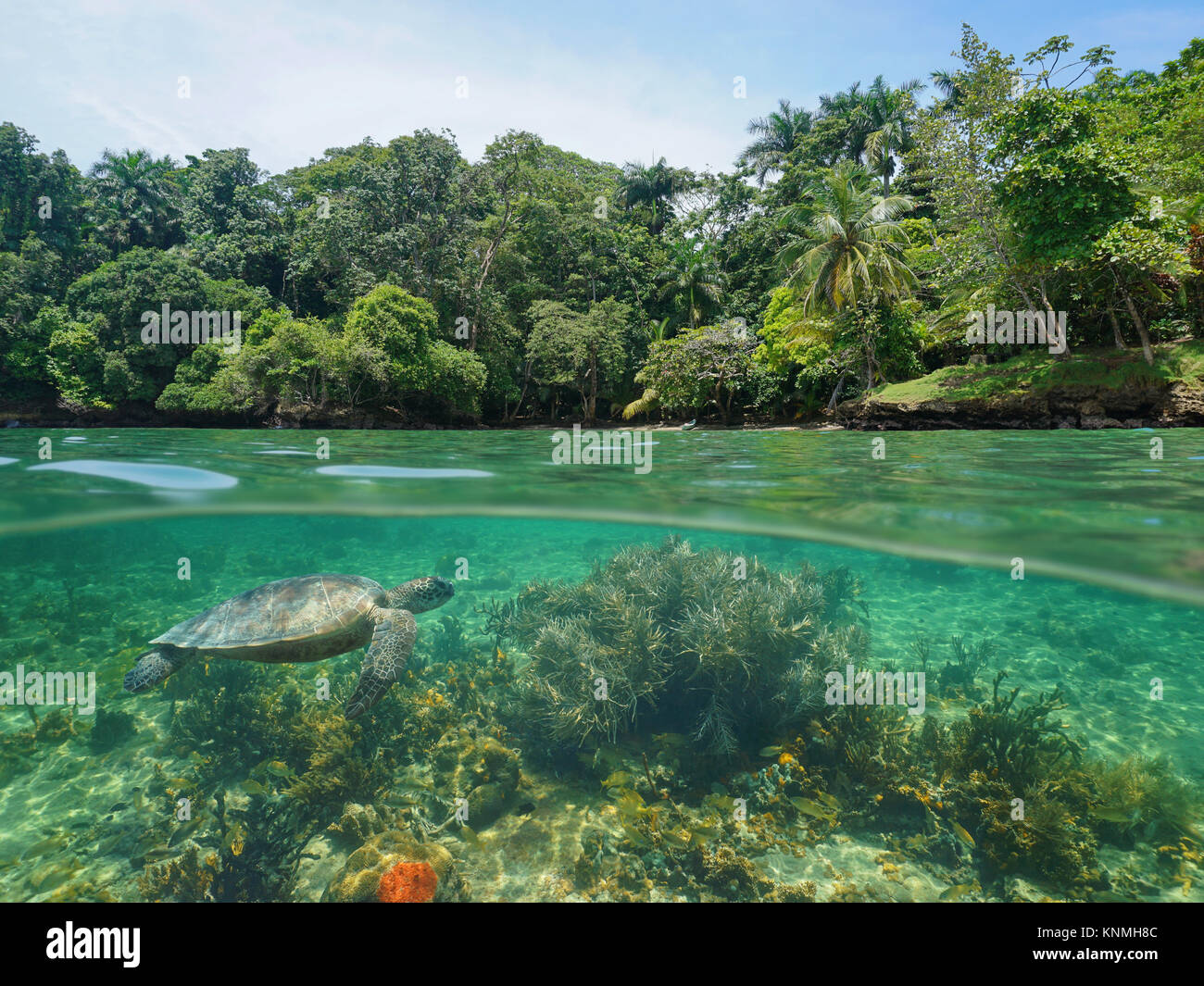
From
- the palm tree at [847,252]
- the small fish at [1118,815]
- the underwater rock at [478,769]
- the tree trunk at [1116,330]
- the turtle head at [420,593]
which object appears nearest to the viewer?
the small fish at [1118,815]

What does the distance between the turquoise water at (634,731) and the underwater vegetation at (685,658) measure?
0.06 m

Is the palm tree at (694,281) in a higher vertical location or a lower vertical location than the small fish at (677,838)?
higher

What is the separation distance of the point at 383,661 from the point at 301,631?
1.05m

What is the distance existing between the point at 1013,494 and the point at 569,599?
6.30 meters

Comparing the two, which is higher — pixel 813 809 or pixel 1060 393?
pixel 1060 393

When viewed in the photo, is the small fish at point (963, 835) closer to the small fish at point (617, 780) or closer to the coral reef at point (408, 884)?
the small fish at point (617, 780)

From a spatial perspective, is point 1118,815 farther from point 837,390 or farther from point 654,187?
point 654,187

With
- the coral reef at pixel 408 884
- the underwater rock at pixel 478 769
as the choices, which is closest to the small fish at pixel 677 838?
the underwater rock at pixel 478 769

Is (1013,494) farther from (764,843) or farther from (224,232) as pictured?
(224,232)

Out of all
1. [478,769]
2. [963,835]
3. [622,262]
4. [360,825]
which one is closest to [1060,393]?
[963,835]

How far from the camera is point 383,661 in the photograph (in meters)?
6.23

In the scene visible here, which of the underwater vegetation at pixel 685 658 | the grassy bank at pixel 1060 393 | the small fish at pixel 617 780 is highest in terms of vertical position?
the grassy bank at pixel 1060 393

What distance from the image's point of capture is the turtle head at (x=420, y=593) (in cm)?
775
